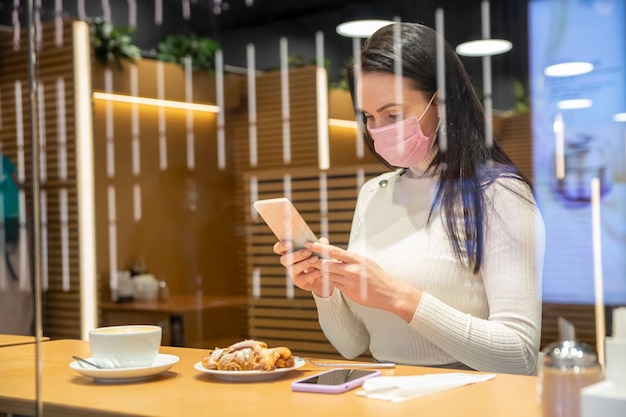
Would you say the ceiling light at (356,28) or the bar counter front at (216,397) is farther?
the ceiling light at (356,28)

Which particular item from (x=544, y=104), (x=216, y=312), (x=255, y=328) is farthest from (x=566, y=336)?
(x=216, y=312)

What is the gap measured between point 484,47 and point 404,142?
43 centimetres

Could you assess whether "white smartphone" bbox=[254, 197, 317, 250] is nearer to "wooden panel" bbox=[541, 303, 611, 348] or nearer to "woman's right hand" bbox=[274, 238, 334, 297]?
"woman's right hand" bbox=[274, 238, 334, 297]

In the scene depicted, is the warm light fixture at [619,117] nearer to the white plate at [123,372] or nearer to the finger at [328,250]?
the finger at [328,250]

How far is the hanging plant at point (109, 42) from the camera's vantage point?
4.01 m

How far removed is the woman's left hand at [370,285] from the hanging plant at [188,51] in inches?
112

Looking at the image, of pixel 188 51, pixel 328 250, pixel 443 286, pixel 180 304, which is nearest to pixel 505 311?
pixel 443 286

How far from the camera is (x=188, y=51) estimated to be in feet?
13.6

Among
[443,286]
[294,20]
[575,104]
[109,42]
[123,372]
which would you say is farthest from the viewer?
[109,42]

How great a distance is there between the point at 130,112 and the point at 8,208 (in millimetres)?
3112

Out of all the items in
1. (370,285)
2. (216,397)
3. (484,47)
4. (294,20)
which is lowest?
(216,397)

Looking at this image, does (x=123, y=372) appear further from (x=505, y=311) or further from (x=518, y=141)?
(x=518, y=141)

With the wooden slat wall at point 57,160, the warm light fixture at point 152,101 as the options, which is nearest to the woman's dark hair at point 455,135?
the wooden slat wall at point 57,160

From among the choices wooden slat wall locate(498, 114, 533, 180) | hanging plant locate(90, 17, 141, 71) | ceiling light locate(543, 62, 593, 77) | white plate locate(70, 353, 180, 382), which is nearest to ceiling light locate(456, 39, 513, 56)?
wooden slat wall locate(498, 114, 533, 180)
